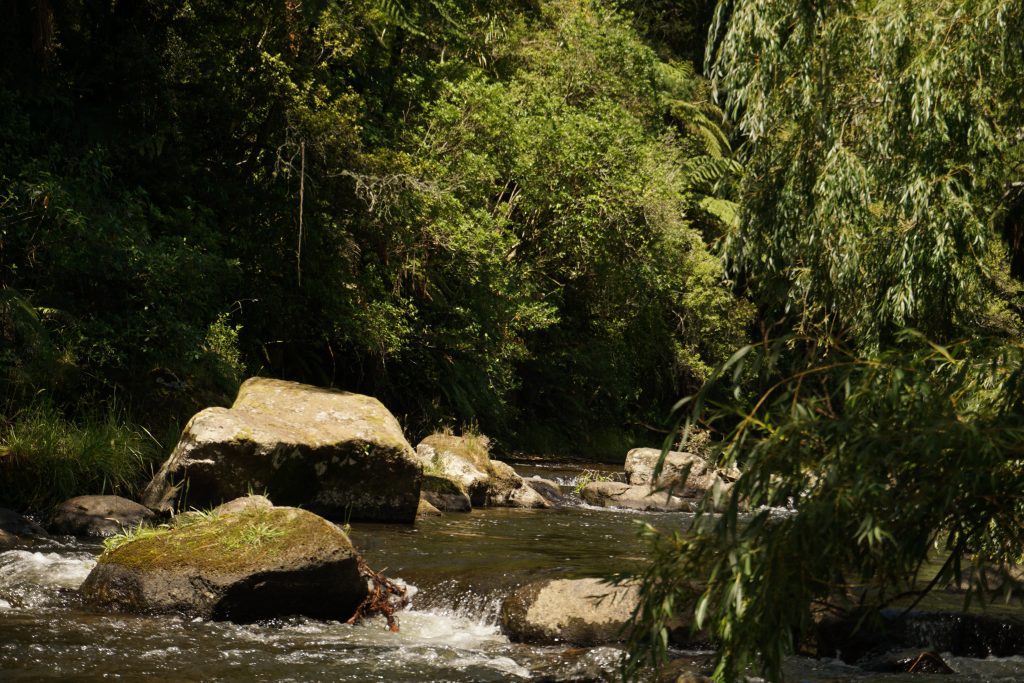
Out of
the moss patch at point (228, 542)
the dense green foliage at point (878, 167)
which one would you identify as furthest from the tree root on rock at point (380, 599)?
the dense green foliage at point (878, 167)

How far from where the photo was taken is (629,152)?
22.0 m

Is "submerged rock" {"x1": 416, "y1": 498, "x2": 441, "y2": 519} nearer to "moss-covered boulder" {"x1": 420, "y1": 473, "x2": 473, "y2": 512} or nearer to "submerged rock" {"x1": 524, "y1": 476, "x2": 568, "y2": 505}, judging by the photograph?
"moss-covered boulder" {"x1": 420, "y1": 473, "x2": 473, "y2": 512}

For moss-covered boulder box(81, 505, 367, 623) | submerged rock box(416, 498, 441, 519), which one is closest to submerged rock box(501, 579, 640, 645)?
moss-covered boulder box(81, 505, 367, 623)

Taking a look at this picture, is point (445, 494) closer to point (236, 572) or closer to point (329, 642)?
point (236, 572)

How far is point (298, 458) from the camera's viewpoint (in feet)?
35.4

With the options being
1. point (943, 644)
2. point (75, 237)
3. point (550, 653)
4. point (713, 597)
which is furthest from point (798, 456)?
point (75, 237)

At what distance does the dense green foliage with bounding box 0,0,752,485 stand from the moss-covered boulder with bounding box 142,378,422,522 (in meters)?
1.76

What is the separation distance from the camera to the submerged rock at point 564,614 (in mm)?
7363

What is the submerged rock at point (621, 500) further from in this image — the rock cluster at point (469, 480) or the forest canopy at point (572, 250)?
the forest canopy at point (572, 250)

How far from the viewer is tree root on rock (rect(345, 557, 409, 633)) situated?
7.70 meters

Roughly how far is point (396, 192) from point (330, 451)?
19.1 ft

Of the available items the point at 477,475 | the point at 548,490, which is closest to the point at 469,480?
the point at 477,475

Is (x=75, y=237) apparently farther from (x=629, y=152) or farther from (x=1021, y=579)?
(x=629, y=152)

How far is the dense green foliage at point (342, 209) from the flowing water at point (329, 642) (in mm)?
1864
